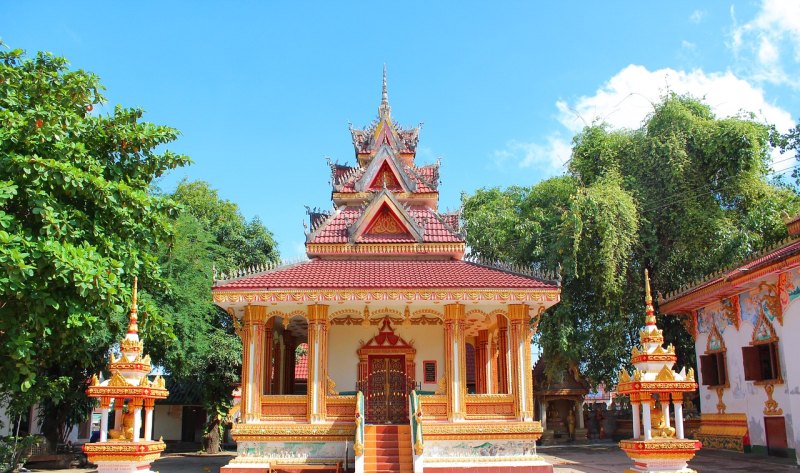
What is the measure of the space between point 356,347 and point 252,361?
3292 millimetres

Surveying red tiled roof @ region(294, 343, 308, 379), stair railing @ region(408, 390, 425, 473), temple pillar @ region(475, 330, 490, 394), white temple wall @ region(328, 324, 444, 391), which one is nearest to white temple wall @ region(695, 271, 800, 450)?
temple pillar @ region(475, 330, 490, 394)

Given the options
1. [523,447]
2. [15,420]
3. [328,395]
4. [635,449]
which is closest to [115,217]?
[328,395]

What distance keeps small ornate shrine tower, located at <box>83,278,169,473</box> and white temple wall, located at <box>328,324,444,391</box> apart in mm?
7294

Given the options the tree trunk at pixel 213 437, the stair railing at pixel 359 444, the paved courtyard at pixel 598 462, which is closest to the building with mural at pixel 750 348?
the paved courtyard at pixel 598 462

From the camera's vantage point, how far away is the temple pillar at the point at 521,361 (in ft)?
51.8

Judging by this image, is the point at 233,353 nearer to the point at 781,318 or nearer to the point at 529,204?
the point at 529,204

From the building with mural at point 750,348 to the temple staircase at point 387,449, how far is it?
915cm

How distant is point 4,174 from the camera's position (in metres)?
9.90

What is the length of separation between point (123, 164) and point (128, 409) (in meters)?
4.34

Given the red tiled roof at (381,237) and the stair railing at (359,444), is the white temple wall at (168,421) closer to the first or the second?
the red tiled roof at (381,237)

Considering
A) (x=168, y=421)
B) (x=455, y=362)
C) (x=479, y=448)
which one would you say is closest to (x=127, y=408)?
(x=455, y=362)

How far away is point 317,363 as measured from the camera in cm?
1586

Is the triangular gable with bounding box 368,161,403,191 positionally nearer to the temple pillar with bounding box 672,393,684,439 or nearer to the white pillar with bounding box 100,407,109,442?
the white pillar with bounding box 100,407,109,442

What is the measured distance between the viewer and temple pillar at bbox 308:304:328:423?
15734 mm
